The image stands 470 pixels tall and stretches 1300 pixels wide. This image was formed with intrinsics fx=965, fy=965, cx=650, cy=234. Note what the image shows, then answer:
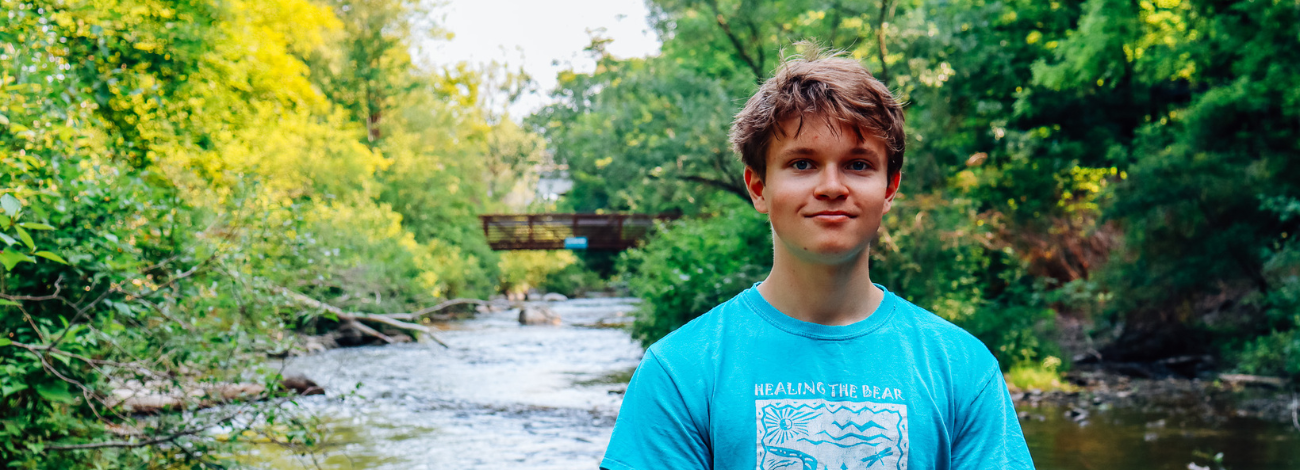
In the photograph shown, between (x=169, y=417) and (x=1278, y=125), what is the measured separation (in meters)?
12.6

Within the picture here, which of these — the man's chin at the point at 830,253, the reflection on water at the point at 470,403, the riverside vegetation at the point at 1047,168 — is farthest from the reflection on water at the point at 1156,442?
the man's chin at the point at 830,253

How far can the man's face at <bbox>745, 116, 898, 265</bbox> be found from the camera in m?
1.55

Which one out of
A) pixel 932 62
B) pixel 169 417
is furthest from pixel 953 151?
pixel 169 417

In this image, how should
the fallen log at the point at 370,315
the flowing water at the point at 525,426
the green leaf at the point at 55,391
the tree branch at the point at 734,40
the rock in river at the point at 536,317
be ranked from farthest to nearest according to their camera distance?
the rock in river at the point at 536,317 < the tree branch at the point at 734,40 < the flowing water at the point at 525,426 < the fallen log at the point at 370,315 < the green leaf at the point at 55,391

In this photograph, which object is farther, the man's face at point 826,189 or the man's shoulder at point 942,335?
Answer: the man's shoulder at point 942,335

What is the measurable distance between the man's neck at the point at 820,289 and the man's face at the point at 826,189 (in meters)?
0.02

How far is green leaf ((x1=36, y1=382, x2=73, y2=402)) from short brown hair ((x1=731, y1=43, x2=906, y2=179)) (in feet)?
16.6

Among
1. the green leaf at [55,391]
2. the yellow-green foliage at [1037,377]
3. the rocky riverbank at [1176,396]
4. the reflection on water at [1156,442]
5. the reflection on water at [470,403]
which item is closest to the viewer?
the green leaf at [55,391]

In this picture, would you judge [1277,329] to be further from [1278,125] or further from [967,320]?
[967,320]

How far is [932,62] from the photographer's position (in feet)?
48.3

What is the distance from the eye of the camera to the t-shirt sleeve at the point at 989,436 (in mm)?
1609

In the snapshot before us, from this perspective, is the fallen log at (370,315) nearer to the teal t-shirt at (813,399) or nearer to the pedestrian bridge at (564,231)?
the teal t-shirt at (813,399)

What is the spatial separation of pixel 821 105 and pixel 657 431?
23.1 inches

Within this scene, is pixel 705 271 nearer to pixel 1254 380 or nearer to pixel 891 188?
pixel 1254 380
